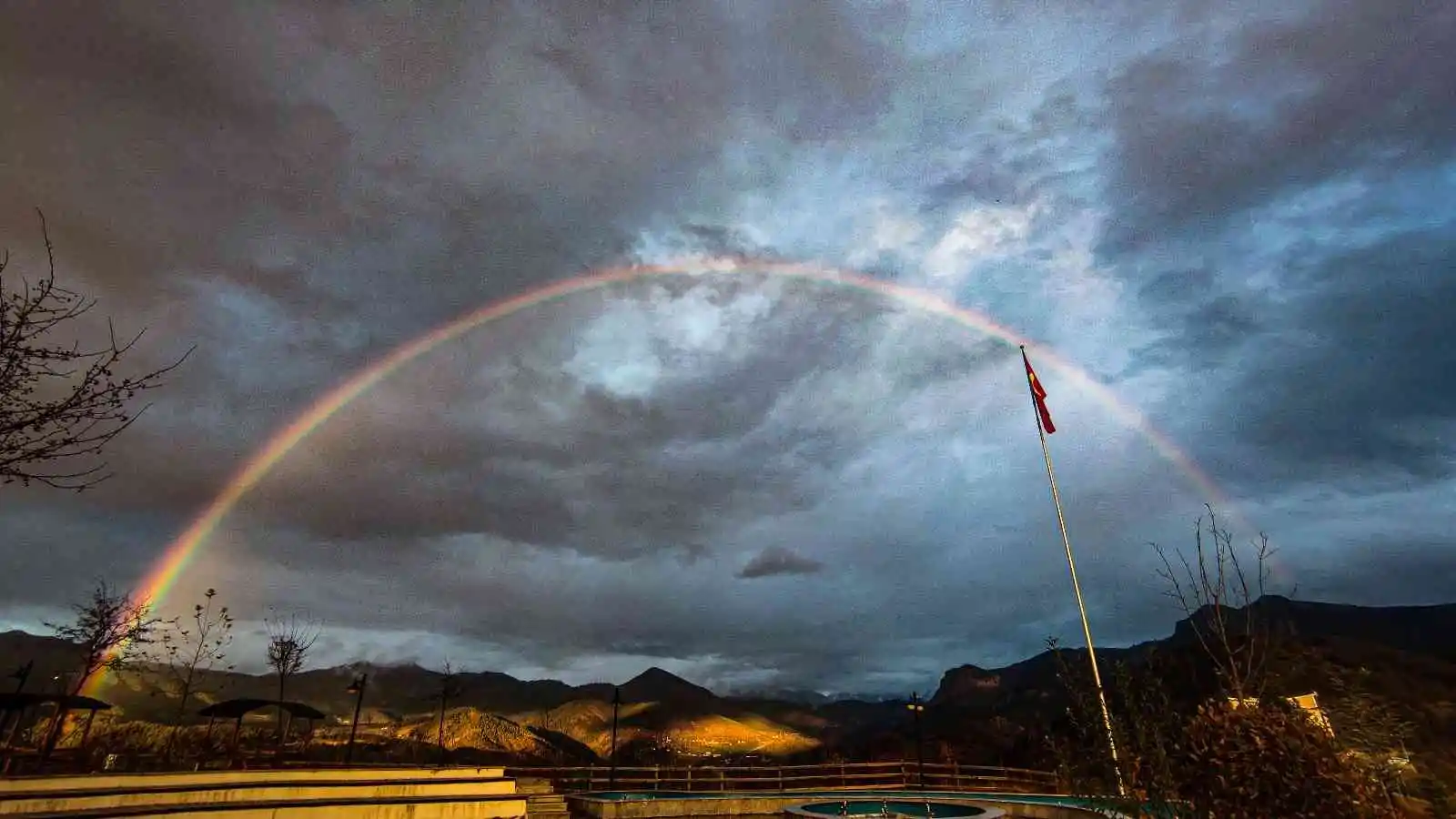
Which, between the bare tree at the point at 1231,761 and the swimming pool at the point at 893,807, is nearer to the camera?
the bare tree at the point at 1231,761

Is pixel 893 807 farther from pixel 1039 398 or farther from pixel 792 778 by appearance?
pixel 1039 398

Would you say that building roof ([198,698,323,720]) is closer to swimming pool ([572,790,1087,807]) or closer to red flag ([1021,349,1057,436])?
swimming pool ([572,790,1087,807])

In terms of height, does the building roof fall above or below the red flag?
below

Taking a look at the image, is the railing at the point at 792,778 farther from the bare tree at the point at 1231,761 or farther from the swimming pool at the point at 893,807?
the bare tree at the point at 1231,761

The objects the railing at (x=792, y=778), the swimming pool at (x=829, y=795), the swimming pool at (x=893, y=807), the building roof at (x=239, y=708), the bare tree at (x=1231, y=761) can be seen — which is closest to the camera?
the bare tree at (x=1231, y=761)

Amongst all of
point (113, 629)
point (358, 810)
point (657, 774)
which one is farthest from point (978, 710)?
point (358, 810)

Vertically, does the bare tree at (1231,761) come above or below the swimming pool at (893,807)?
above

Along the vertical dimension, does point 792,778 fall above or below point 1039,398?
below

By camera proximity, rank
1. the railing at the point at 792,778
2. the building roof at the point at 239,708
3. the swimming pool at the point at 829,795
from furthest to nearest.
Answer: the railing at the point at 792,778, the building roof at the point at 239,708, the swimming pool at the point at 829,795

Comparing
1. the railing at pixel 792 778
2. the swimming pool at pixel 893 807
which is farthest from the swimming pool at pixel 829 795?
the railing at pixel 792 778

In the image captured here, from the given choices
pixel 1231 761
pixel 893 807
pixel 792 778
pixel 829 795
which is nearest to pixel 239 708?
pixel 792 778

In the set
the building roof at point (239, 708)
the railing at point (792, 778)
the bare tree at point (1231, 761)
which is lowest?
the railing at point (792, 778)

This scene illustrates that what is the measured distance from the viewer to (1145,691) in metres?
7.98

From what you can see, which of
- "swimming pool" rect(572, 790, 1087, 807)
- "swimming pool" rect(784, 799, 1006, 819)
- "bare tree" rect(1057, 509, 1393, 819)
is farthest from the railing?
"bare tree" rect(1057, 509, 1393, 819)
